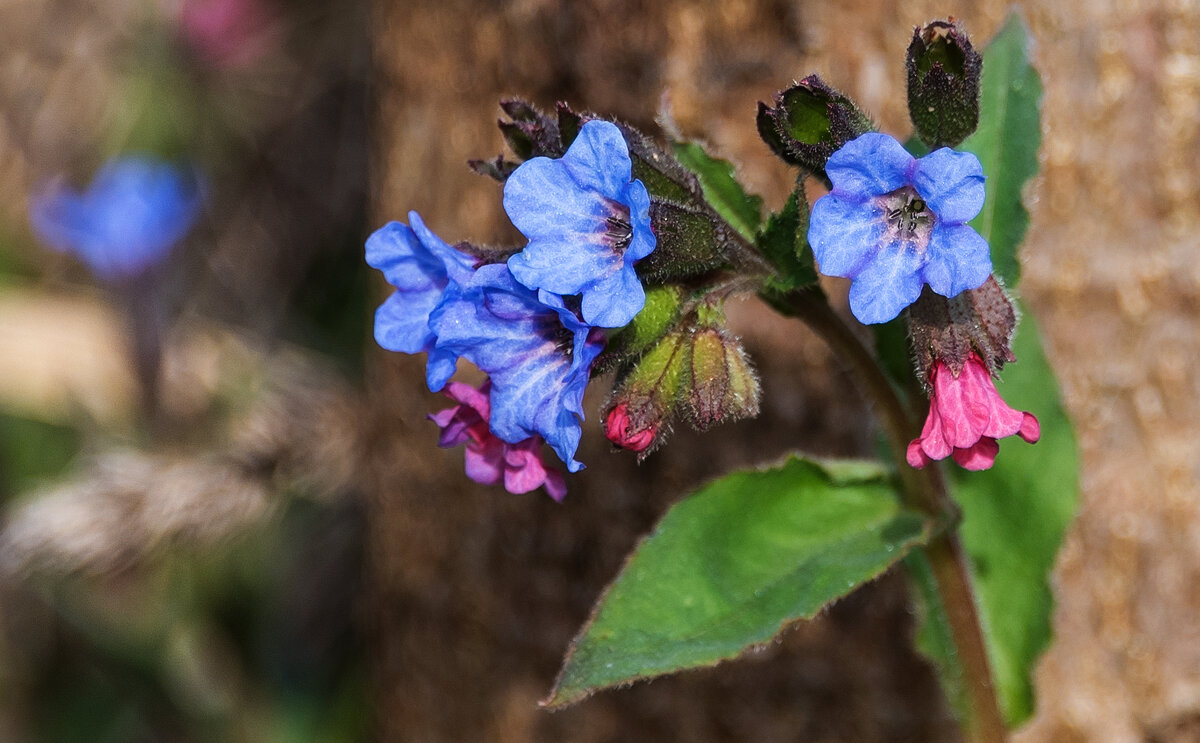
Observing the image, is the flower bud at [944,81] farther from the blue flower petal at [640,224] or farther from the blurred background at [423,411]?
the blurred background at [423,411]

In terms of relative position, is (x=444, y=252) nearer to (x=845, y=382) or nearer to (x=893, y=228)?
(x=893, y=228)

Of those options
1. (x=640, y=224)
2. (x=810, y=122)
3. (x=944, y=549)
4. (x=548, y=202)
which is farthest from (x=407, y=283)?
(x=944, y=549)

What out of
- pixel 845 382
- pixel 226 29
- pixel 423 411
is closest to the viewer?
pixel 845 382

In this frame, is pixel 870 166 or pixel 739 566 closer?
pixel 870 166

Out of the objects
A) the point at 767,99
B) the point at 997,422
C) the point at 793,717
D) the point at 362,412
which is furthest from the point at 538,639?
the point at 997,422

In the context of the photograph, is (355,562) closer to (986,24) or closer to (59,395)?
(59,395)
